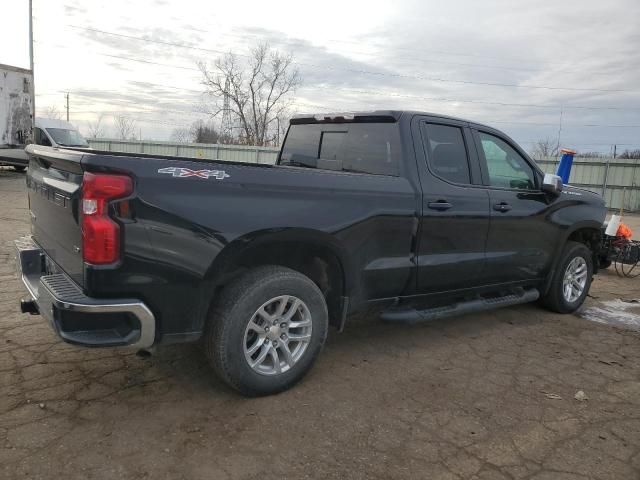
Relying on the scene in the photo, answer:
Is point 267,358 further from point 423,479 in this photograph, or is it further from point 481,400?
point 481,400

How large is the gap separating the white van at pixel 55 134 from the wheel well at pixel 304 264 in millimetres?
20213

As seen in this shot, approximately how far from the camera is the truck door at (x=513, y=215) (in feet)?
15.6

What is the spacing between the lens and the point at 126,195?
2.78m

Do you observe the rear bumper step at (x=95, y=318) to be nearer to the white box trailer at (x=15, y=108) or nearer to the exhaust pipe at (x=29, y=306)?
the exhaust pipe at (x=29, y=306)

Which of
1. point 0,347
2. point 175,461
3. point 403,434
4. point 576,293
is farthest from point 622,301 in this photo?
point 0,347

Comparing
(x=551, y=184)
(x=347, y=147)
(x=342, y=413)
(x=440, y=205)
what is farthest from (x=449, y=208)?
(x=342, y=413)

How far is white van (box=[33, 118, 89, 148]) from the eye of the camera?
841 inches

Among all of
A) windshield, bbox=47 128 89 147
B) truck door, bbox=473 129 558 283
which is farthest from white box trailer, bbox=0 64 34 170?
truck door, bbox=473 129 558 283

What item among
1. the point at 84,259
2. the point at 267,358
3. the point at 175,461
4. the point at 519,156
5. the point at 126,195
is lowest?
the point at 175,461

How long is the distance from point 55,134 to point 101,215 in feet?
71.2

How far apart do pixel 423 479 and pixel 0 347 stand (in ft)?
10.8

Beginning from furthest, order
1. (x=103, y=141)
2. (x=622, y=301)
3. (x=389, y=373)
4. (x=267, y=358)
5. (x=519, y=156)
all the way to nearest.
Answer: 1. (x=103, y=141)
2. (x=622, y=301)
3. (x=519, y=156)
4. (x=389, y=373)
5. (x=267, y=358)

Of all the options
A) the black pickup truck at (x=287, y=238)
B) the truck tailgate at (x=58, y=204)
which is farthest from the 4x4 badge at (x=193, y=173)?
A: the truck tailgate at (x=58, y=204)

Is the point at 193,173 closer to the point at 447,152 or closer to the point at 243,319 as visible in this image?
the point at 243,319
